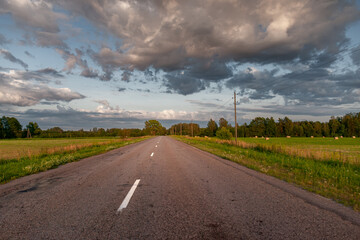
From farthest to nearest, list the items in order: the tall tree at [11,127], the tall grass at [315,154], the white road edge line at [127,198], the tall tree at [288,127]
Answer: the tall tree at [288,127], the tall tree at [11,127], the tall grass at [315,154], the white road edge line at [127,198]

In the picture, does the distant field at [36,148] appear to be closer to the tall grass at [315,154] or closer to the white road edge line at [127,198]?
the white road edge line at [127,198]

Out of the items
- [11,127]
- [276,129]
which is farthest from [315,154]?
[11,127]

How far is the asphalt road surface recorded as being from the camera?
3.06 meters

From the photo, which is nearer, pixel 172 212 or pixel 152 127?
pixel 172 212

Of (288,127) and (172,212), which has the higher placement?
(288,127)

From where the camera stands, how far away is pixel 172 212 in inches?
152

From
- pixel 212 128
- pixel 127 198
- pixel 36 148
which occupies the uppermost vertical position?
pixel 212 128

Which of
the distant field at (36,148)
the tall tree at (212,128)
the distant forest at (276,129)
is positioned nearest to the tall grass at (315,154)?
the distant field at (36,148)

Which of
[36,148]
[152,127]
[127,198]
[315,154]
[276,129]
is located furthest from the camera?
[152,127]

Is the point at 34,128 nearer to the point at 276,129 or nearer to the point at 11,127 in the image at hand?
the point at 11,127

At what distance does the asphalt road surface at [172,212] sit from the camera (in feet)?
10.1

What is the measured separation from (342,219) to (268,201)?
133 centimetres

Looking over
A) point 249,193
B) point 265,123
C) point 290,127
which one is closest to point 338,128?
point 290,127

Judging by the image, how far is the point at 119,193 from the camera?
521cm
